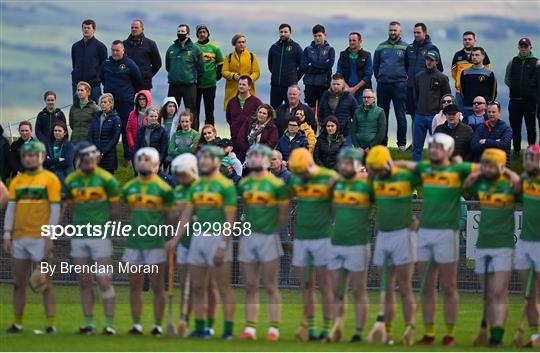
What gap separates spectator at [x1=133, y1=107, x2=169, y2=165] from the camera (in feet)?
88.6

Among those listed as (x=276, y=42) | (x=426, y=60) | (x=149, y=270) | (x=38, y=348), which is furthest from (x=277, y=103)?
(x=38, y=348)

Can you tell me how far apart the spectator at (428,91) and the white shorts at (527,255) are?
8234mm

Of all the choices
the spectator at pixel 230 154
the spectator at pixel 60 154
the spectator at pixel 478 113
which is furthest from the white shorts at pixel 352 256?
the spectator at pixel 60 154

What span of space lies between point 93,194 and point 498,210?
206 inches

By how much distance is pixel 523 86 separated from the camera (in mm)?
29812

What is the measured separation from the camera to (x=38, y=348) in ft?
65.7

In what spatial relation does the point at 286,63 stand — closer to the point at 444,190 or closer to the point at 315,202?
the point at 315,202

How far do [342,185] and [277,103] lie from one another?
9861 mm

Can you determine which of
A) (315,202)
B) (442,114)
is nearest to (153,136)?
(442,114)

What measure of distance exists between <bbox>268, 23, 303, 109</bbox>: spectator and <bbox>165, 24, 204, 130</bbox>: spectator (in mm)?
1337

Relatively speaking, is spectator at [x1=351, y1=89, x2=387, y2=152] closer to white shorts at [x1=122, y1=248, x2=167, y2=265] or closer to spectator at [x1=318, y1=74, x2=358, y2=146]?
→ spectator at [x1=318, y1=74, x2=358, y2=146]

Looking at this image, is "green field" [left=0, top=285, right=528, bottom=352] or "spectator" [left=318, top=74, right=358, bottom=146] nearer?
"green field" [left=0, top=285, right=528, bottom=352]

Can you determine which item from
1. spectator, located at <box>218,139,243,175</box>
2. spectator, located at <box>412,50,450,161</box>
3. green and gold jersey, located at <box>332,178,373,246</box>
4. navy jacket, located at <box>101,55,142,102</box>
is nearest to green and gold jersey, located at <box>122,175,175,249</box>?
green and gold jersey, located at <box>332,178,373,246</box>

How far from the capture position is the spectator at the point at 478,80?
94.9 feet
